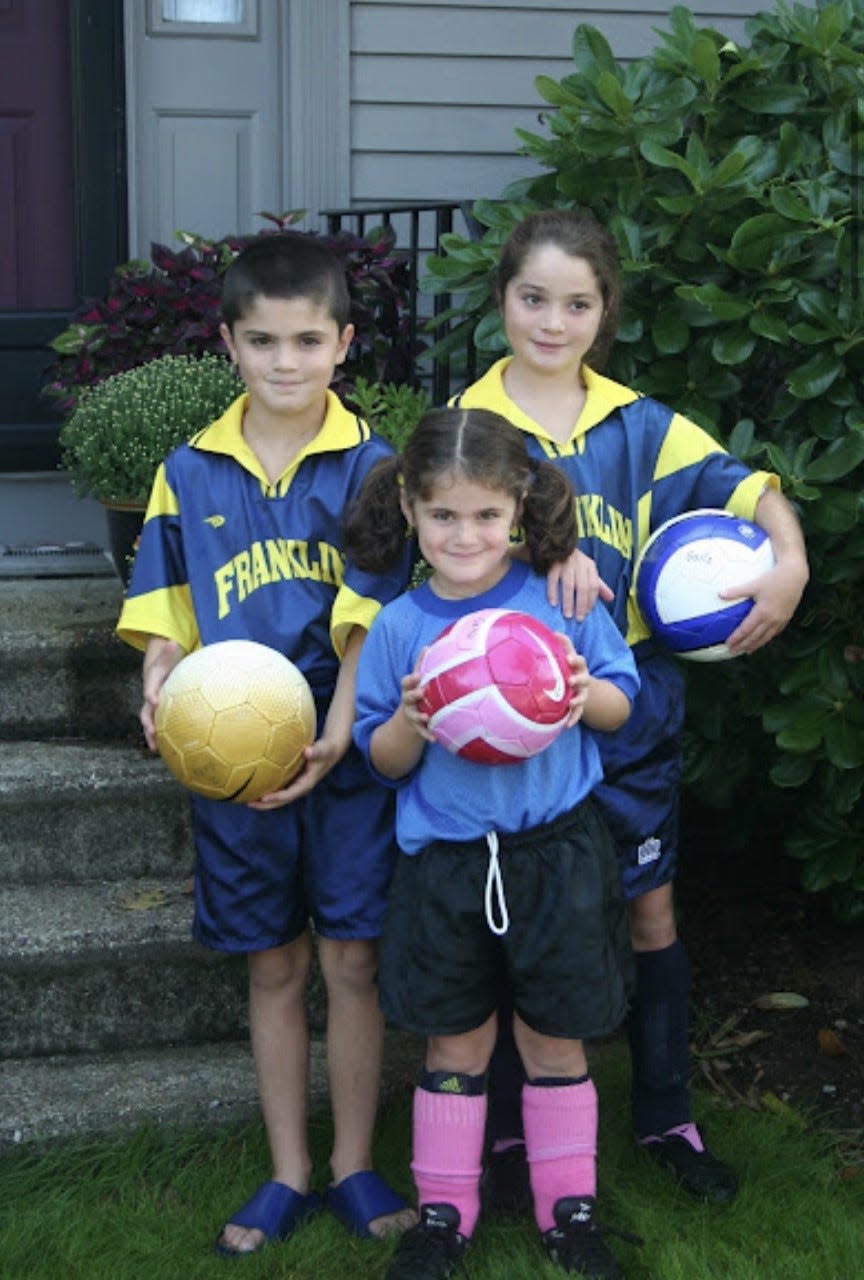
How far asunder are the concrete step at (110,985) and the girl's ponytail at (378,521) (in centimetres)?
123

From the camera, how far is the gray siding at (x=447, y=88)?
18.9 feet

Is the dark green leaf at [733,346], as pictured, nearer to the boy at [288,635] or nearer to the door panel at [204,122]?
the boy at [288,635]

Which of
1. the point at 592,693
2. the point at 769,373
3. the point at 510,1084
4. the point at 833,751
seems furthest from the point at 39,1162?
the point at 769,373

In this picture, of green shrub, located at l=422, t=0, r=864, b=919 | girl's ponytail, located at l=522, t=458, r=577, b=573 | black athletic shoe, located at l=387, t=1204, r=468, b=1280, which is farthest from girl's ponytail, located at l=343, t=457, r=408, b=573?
black athletic shoe, located at l=387, t=1204, r=468, b=1280

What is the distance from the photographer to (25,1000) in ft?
12.6

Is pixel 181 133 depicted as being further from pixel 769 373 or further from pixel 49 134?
pixel 769 373

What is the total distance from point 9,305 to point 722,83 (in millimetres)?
2709

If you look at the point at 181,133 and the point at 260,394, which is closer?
the point at 260,394

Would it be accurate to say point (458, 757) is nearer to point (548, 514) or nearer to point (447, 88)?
point (548, 514)

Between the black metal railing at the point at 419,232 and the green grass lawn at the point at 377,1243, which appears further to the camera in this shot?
the black metal railing at the point at 419,232

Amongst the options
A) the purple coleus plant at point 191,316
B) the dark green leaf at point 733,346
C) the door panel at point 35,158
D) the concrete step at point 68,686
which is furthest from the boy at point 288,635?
the door panel at point 35,158

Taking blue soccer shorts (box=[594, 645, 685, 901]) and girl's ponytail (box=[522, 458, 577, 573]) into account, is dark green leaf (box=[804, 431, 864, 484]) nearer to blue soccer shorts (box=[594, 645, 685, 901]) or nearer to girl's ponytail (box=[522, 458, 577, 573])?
blue soccer shorts (box=[594, 645, 685, 901])

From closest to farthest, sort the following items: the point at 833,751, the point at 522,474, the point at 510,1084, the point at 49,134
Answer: the point at 522,474 < the point at 510,1084 < the point at 833,751 < the point at 49,134

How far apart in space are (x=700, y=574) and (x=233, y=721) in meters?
0.84
